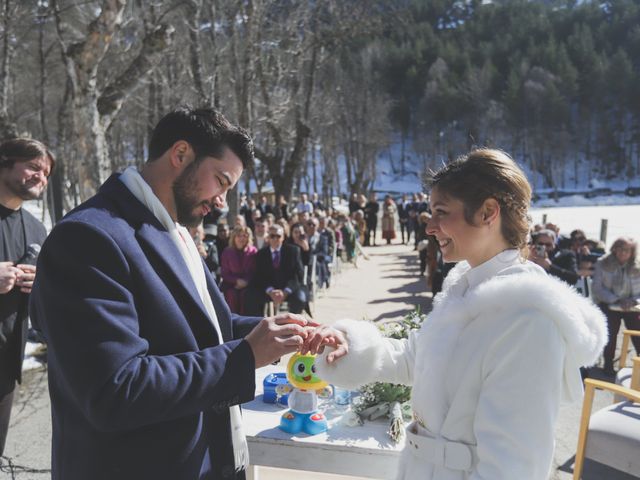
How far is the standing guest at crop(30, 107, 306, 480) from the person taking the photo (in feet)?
4.15

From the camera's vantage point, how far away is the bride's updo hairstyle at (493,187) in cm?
158

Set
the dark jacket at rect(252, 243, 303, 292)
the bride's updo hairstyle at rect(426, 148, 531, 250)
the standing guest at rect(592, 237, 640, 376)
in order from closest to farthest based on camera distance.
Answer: the bride's updo hairstyle at rect(426, 148, 531, 250) < the standing guest at rect(592, 237, 640, 376) < the dark jacket at rect(252, 243, 303, 292)

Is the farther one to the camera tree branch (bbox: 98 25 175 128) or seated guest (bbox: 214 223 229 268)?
seated guest (bbox: 214 223 229 268)

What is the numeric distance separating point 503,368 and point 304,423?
1463mm

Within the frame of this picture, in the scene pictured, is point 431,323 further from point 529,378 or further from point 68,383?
point 68,383

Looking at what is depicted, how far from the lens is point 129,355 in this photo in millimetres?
1267

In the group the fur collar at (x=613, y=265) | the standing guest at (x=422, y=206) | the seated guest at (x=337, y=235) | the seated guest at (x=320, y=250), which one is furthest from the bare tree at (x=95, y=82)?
the standing guest at (x=422, y=206)

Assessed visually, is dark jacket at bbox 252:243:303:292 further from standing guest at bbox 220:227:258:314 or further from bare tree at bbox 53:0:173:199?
bare tree at bbox 53:0:173:199

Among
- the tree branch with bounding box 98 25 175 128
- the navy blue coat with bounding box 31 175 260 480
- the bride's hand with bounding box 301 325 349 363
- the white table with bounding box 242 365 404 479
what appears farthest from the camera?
the tree branch with bounding box 98 25 175 128

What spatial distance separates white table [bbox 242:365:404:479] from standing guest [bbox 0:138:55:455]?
140 centimetres

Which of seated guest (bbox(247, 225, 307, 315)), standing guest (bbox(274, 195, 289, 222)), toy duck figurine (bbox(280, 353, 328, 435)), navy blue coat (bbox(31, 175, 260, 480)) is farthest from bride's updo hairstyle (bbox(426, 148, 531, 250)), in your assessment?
standing guest (bbox(274, 195, 289, 222))

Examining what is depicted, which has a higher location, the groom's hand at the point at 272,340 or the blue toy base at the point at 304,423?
the groom's hand at the point at 272,340

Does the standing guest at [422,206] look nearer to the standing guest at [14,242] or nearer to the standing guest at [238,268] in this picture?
the standing guest at [238,268]

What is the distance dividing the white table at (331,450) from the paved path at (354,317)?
0.66m
